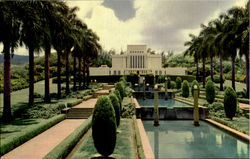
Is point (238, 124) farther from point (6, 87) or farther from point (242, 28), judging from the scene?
point (6, 87)

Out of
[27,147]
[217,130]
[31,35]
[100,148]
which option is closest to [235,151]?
[217,130]

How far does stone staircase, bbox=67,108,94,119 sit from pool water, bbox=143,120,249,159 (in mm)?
4880

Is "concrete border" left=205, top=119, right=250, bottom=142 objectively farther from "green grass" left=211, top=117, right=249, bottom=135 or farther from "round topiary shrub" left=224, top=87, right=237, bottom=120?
"round topiary shrub" left=224, top=87, right=237, bottom=120

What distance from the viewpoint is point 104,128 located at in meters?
7.36

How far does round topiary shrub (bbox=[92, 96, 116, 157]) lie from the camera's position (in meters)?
7.38

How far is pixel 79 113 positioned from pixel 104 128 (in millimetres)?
10640

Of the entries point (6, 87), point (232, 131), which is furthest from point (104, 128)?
point (6, 87)

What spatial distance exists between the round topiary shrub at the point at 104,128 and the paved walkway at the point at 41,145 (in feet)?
8.57

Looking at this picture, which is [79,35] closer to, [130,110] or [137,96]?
[137,96]

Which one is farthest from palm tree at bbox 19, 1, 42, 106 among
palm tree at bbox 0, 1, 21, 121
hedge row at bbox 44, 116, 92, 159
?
hedge row at bbox 44, 116, 92, 159

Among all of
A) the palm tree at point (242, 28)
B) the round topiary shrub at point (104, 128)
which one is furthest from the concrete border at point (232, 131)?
the palm tree at point (242, 28)

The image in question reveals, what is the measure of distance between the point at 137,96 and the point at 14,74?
2612 centimetres

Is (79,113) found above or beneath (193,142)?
above

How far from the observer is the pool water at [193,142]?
10.0m
